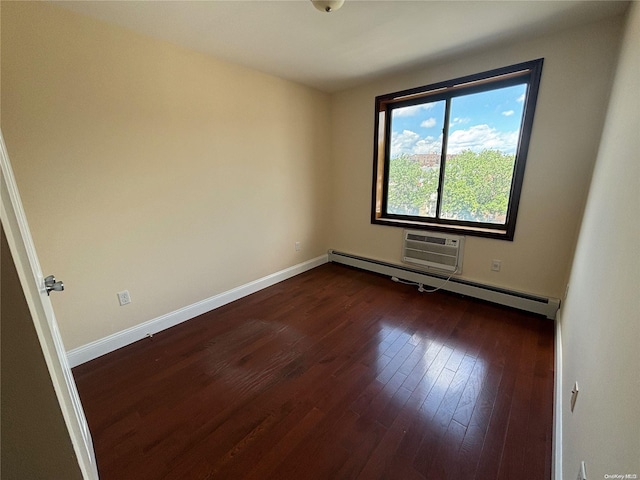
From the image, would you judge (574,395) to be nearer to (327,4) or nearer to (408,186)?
(327,4)

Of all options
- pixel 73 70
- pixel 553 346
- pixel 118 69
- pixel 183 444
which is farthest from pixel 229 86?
pixel 553 346

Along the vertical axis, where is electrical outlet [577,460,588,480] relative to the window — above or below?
below

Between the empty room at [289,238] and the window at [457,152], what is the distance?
0.07 feet

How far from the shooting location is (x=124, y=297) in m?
2.06

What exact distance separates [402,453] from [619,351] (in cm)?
99

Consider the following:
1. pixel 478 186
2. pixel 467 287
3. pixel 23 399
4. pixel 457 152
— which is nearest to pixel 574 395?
pixel 467 287

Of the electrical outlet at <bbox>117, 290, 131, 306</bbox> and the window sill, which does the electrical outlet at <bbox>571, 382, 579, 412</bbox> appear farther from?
the electrical outlet at <bbox>117, 290, 131, 306</bbox>

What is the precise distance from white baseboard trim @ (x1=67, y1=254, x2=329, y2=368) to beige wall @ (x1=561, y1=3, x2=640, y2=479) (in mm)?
2592

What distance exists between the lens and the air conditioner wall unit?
9.14 feet

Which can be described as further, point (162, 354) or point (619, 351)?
point (162, 354)

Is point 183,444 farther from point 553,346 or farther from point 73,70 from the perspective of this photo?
point 553,346

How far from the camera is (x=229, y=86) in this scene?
243 centimetres

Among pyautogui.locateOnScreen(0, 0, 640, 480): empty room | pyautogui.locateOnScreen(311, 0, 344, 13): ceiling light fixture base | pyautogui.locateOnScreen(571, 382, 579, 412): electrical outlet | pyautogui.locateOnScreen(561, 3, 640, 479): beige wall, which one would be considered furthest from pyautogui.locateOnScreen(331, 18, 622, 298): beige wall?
pyautogui.locateOnScreen(311, 0, 344, 13): ceiling light fixture base

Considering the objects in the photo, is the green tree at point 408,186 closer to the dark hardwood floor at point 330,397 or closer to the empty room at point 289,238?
the empty room at point 289,238
